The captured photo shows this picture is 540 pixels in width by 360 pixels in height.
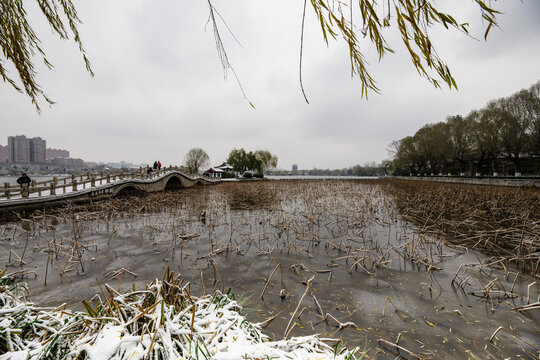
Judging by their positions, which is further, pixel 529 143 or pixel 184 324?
pixel 529 143

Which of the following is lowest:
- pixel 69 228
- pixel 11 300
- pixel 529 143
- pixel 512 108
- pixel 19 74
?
pixel 69 228

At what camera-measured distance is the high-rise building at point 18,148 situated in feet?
173

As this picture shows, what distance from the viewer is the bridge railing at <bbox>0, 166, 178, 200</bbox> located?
510 inches

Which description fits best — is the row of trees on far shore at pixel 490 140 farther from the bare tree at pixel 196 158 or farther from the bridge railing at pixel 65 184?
the bare tree at pixel 196 158

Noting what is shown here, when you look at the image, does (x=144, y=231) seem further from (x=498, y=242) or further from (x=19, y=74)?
(x=498, y=242)

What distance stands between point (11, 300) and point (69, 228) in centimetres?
933

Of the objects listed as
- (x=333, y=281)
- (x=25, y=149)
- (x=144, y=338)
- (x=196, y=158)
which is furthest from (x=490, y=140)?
(x=25, y=149)

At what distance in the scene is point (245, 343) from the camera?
1.52 m

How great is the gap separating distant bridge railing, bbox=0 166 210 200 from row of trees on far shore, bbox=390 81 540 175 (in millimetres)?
51878

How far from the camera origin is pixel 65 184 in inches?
619

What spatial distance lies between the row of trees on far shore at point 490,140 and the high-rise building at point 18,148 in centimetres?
9852

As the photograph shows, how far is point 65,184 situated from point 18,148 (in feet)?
201

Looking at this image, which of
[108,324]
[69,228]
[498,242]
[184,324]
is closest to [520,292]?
[498,242]

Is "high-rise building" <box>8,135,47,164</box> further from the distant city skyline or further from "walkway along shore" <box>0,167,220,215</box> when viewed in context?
"walkway along shore" <box>0,167,220,215</box>
